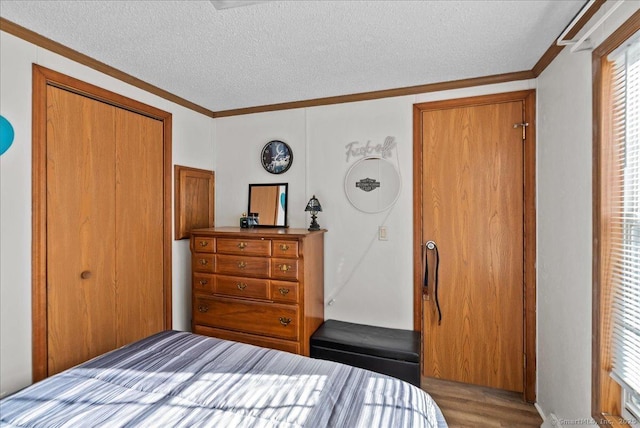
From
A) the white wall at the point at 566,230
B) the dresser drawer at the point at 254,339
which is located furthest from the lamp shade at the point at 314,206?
the white wall at the point at 566,230

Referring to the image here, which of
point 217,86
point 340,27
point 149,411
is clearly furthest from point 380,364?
point 217,86

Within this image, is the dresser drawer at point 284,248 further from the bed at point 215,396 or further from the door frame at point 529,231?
the door frame at point 529,231

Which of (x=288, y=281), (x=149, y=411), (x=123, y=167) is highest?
(x=123, y=167)

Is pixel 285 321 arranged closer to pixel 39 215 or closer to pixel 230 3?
pixel 39 215

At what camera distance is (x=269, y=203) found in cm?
321

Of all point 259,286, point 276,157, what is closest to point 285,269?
point 259,286

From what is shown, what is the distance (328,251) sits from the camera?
9.84 ft

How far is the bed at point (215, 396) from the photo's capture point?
3.90 ft

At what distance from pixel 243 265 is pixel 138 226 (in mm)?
936

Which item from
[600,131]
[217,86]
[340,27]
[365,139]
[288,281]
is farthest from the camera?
[365,139]

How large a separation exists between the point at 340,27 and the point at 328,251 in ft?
6.12

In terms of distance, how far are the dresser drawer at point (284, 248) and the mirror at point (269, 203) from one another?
2.02 ft

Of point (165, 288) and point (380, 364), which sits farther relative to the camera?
point (165, 288)

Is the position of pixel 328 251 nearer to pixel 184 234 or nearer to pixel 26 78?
pixel 184 234
